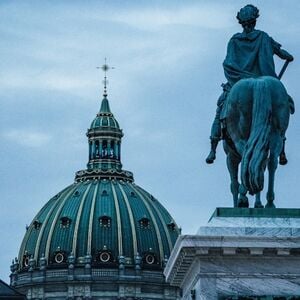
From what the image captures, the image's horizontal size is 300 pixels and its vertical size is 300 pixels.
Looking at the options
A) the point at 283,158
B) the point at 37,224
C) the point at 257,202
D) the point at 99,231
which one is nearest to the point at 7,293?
the point at 99,231

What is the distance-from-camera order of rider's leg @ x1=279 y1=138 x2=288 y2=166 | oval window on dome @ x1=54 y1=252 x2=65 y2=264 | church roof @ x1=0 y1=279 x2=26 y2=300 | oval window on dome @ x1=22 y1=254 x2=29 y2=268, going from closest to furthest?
rider's leg @ x1=279 y1=138 x2=288 y2=166 → church roof @ x1=0 y1=279 x2=26 y2=300 → oval window on dome @ x1=54 y1=252 x2=65 y2=264 → oval window on dome @ x1=22 y1=254 x2=29 y2=268

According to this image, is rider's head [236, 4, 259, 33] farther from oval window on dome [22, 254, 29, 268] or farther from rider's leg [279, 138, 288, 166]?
oval window on dome [22, 254, 29, 268]

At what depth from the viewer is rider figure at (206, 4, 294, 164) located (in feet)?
51.1

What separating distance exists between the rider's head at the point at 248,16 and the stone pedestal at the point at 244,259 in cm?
261

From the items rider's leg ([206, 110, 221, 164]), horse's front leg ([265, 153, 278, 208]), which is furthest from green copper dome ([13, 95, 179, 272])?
horse's front leg ([265, 153, 278, 208])

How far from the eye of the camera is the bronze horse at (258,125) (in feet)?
49.2

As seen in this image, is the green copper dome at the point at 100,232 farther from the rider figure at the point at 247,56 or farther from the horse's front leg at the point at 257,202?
the horse's front leg at the point at 257,202

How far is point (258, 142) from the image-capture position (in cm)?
1503

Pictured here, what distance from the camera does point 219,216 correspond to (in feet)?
47.6

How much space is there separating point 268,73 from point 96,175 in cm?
15532

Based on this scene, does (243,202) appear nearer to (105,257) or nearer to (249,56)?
(249,56)

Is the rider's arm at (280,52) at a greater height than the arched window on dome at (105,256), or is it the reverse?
the arched window on dome at (105,256)

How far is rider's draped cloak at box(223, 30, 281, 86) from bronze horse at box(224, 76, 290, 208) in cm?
35

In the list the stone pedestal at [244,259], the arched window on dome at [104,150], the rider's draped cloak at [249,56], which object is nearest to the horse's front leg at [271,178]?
the stone pedestal at [244,259]
